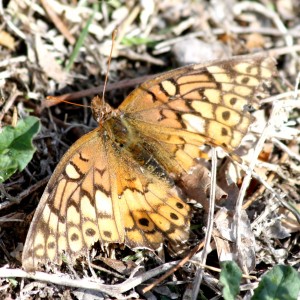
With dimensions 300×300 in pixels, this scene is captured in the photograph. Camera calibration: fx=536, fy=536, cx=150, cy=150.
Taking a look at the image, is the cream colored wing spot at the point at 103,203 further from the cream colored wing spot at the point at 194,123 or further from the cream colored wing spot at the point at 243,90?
the cream colored wing spot at the point at 243,90

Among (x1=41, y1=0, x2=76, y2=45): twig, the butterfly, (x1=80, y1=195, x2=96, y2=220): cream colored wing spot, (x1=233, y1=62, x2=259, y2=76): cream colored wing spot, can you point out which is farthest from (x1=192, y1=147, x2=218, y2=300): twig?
(x1=41, y1=0, x2=76, y2=45): twig

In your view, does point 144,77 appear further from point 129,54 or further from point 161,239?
point 161,239

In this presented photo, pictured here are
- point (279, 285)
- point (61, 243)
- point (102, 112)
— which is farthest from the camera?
point (102, 112)

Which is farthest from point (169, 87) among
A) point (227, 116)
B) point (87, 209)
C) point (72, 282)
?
point (72, 282)

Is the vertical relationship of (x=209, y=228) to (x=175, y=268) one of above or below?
above

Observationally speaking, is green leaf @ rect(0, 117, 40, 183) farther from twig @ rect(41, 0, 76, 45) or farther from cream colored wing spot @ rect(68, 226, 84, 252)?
twig @ rect(41, 0, 76, 45)

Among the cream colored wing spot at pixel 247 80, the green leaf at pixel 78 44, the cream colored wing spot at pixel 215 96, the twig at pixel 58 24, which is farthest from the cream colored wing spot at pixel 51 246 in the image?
the twig at pixel 58 24

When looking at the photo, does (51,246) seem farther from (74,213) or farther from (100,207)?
(100,207)
